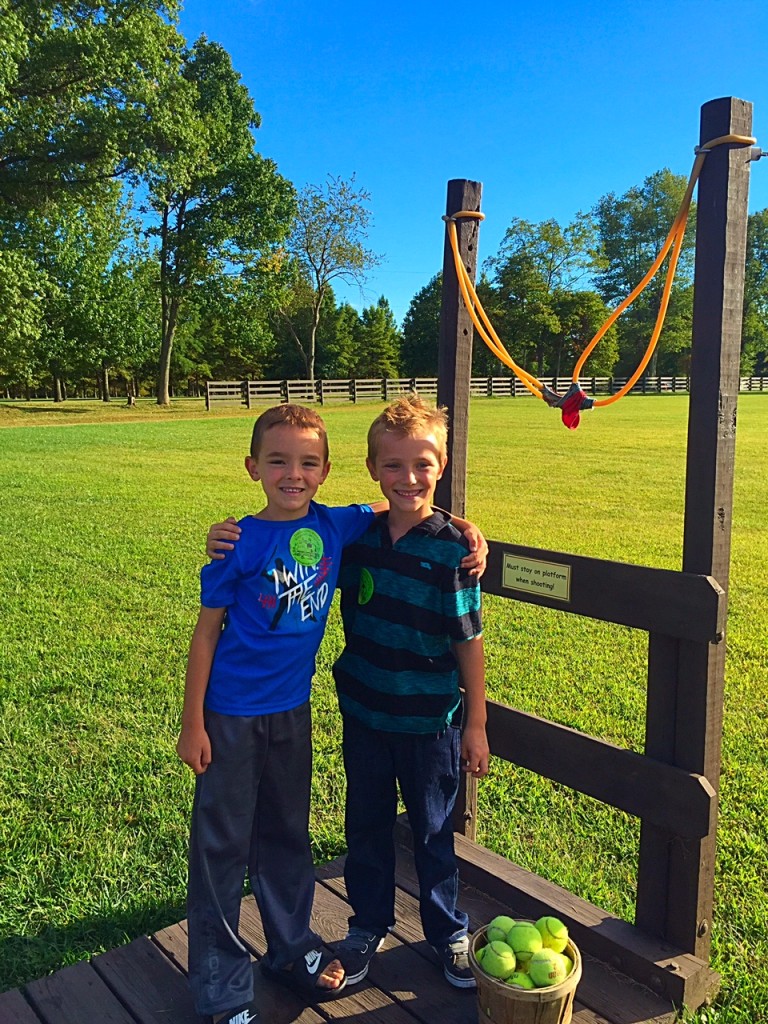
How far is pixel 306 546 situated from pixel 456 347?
101 cm

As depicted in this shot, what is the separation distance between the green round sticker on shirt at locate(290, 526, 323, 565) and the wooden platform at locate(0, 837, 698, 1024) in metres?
1.28

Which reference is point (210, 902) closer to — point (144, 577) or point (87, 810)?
point (87, 810)

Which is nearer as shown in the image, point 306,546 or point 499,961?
point 499,961

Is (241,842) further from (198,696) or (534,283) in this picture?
(534,283)

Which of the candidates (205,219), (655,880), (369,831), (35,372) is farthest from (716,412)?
(35,372)

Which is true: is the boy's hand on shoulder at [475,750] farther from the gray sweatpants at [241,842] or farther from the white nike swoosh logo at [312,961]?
the white nike swoosh logo at [312,961]

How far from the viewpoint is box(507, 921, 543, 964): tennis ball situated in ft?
6.59

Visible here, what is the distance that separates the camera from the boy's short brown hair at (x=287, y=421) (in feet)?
7.77

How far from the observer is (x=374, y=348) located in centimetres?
6831

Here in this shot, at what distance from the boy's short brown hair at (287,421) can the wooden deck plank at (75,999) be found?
5.40 feet

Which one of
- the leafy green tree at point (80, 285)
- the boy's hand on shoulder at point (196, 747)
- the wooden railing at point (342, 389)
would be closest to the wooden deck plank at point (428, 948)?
the boy's hand on shoulder at point (196, 747)

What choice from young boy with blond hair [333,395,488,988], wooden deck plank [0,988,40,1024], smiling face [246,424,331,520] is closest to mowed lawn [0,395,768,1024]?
wooden deck plank [0,988,40,1024]

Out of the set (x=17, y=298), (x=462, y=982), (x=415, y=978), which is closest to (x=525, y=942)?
(x=462, y=982)

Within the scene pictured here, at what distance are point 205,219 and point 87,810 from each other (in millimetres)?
39505
